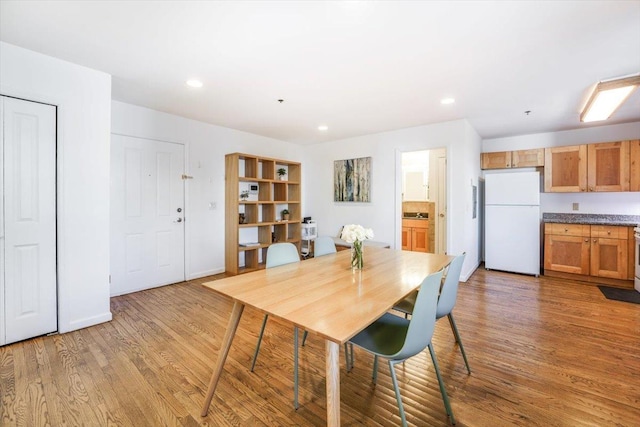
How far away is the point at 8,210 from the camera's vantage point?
7.54 ft

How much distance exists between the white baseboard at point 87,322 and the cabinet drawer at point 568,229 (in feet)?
19.6

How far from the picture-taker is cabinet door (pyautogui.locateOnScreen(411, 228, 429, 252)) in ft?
19.0

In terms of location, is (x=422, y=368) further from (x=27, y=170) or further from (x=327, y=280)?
(x=27, y=170)

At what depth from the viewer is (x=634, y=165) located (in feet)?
13.1

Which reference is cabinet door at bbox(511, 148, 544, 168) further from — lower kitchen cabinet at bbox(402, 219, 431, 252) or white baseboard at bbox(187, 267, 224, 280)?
white baseboard at bbox(187, 267, 224, 280)

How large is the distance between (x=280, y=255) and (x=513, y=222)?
4190 millimetres

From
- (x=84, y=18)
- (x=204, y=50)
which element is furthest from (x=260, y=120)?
(x=84, y=18)

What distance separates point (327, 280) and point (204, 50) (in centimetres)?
207

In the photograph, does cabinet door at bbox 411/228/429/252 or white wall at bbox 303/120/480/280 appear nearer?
white wall at bbox 303/120/480/280

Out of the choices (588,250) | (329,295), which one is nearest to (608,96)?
(588,250)

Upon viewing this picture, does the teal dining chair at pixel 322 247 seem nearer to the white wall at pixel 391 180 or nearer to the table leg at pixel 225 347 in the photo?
the table leg at pixel 225 347

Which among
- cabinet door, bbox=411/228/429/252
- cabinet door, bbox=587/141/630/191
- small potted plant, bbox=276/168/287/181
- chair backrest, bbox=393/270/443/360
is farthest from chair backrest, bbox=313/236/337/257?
cabinet door, bbox=587/141/630/191

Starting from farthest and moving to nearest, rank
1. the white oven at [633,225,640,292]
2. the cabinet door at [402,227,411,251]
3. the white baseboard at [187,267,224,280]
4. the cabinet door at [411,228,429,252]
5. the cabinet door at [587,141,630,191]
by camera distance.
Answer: the cabinet door at [402,227,411,251] < the cabinet door at [411,228,429,252] < the white baseboard at [187,267,224,280] < the cabinet door at [587,141,630,191] < the white oven at [633,225,640,292]

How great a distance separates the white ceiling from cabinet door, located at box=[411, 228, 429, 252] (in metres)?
2.76
